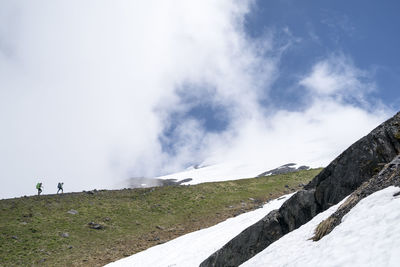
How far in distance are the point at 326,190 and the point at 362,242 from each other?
9048 millimetres

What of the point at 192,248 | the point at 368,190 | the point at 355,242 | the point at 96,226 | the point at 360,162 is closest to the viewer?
the point at 355,242

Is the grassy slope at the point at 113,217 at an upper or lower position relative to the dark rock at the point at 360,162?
upper

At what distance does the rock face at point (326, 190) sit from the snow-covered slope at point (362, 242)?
4929mm

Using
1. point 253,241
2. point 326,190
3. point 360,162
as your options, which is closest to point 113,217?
point 253,241

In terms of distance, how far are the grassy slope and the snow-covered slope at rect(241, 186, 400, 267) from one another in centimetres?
2941

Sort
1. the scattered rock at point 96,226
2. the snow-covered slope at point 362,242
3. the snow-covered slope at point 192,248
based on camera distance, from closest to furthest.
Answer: the snow-covered slope at point 362,242 → the snow-covered slope at point 192,248 → the scattered rock at point 96,226

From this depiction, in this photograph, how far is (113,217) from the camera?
1866 inches

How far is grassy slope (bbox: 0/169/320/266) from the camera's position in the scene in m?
35.8

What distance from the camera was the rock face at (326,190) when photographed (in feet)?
46.0

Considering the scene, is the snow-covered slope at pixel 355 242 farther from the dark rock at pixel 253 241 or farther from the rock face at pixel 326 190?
the dark rock at pixel 253 241

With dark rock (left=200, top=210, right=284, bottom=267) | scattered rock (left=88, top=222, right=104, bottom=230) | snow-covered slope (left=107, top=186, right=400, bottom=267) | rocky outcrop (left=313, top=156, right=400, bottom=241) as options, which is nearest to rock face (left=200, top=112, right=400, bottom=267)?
dark rock (left=200, top=210, right=284, bottom=267)

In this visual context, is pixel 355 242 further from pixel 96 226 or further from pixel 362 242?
pixel 96 226

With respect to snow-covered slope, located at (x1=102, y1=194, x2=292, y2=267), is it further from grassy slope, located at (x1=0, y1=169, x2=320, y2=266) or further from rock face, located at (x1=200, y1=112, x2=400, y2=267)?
rock face, located at (x1=200, y1=112, x2=400, y2=267)

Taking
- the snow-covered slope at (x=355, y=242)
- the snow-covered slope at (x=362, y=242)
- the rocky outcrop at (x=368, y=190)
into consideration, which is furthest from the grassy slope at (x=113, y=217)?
the snow-covered slope at (x=362, y=242)
